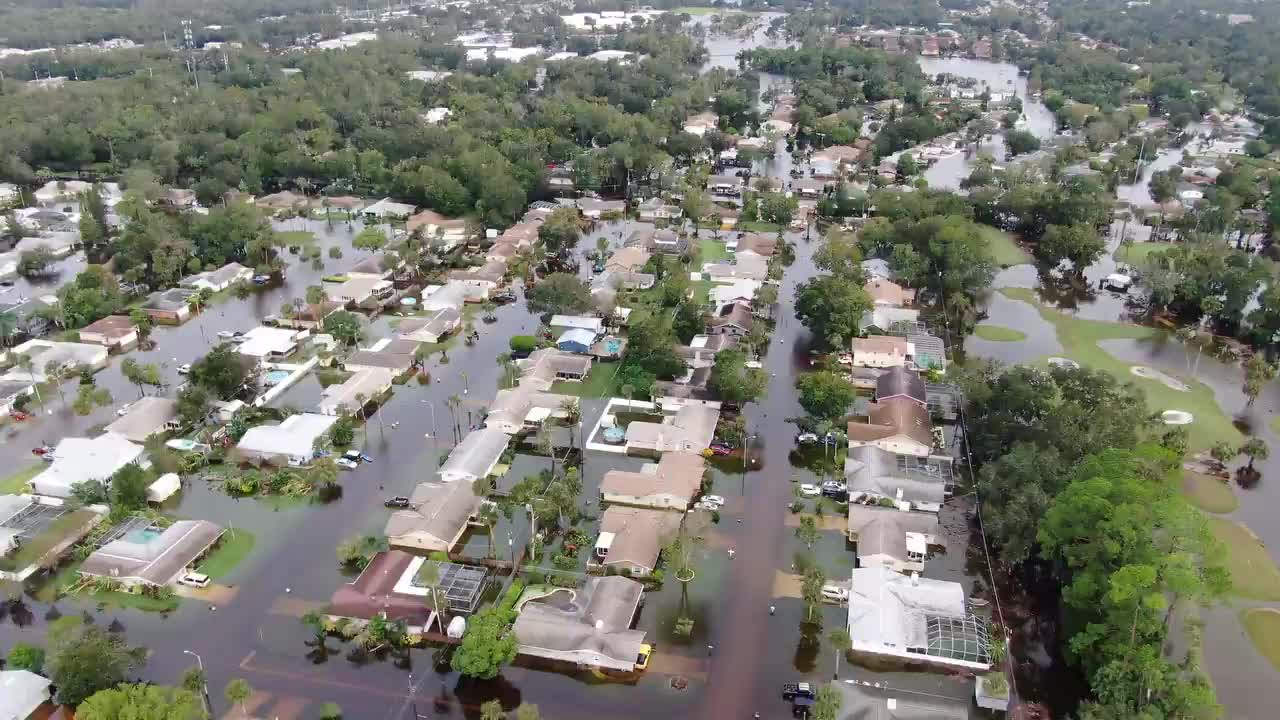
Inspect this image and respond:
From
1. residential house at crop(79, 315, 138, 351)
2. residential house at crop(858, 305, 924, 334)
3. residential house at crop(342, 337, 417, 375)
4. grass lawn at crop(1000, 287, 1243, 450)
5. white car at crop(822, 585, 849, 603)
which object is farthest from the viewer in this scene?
residential house at crop(858, 305, 924, 334)

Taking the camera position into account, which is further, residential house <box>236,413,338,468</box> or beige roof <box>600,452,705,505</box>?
residential house <box>236,413,338,468</box>

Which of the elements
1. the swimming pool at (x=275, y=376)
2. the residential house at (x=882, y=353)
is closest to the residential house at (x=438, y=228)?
the swimming pool at (x=275, y=376)

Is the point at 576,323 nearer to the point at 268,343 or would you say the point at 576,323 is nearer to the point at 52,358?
the point at 268,343

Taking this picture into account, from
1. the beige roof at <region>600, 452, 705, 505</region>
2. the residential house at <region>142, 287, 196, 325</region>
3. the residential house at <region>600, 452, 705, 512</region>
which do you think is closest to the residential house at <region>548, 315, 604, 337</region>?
the beige roof at <region>600, 452, 705, 505</region>

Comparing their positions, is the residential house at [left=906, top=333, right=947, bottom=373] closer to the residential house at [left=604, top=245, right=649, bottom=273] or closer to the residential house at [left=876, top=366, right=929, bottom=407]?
the residential house at [left=876, top=366, right=929, bottom=407]

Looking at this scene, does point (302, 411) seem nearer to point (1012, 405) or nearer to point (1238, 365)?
point (1012, 405)

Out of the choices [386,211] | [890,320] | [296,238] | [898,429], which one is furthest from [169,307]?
[890,320]

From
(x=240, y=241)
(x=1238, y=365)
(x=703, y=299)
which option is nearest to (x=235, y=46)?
(x=240, y=241)
